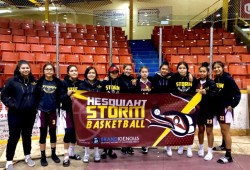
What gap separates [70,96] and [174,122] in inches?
64.7

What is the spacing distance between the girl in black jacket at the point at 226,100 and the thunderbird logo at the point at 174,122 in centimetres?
47

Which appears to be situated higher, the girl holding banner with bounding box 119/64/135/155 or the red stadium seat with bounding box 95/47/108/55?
the red stadium seat with bounding box 95/47/108/55

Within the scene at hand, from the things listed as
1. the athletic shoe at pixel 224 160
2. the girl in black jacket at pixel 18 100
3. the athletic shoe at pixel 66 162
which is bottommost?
the athletic shoe at pixel 224 160

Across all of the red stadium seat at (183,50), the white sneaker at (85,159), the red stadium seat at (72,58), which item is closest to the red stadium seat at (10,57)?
the red stadium seat at (72,58)

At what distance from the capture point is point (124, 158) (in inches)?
165

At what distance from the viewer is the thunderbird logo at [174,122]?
407cm

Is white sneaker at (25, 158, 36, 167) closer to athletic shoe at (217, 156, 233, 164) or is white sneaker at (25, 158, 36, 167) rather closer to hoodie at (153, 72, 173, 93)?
hoodie at (153, 72, 173, 93)

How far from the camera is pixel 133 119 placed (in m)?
4.04

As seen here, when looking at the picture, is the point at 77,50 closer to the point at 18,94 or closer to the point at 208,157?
the point at 18,94

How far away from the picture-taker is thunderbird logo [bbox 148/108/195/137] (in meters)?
4.07

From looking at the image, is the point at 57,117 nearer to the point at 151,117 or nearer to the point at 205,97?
the point at 151,117

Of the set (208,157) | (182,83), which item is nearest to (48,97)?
(182,83)

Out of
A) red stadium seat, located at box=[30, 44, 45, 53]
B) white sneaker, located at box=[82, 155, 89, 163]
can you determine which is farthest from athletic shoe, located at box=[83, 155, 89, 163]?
red stadium seat, located at box=[30, 44, 45, 53]

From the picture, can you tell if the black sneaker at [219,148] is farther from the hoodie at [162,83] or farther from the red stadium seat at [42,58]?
the red stadium seat at [42,58]
